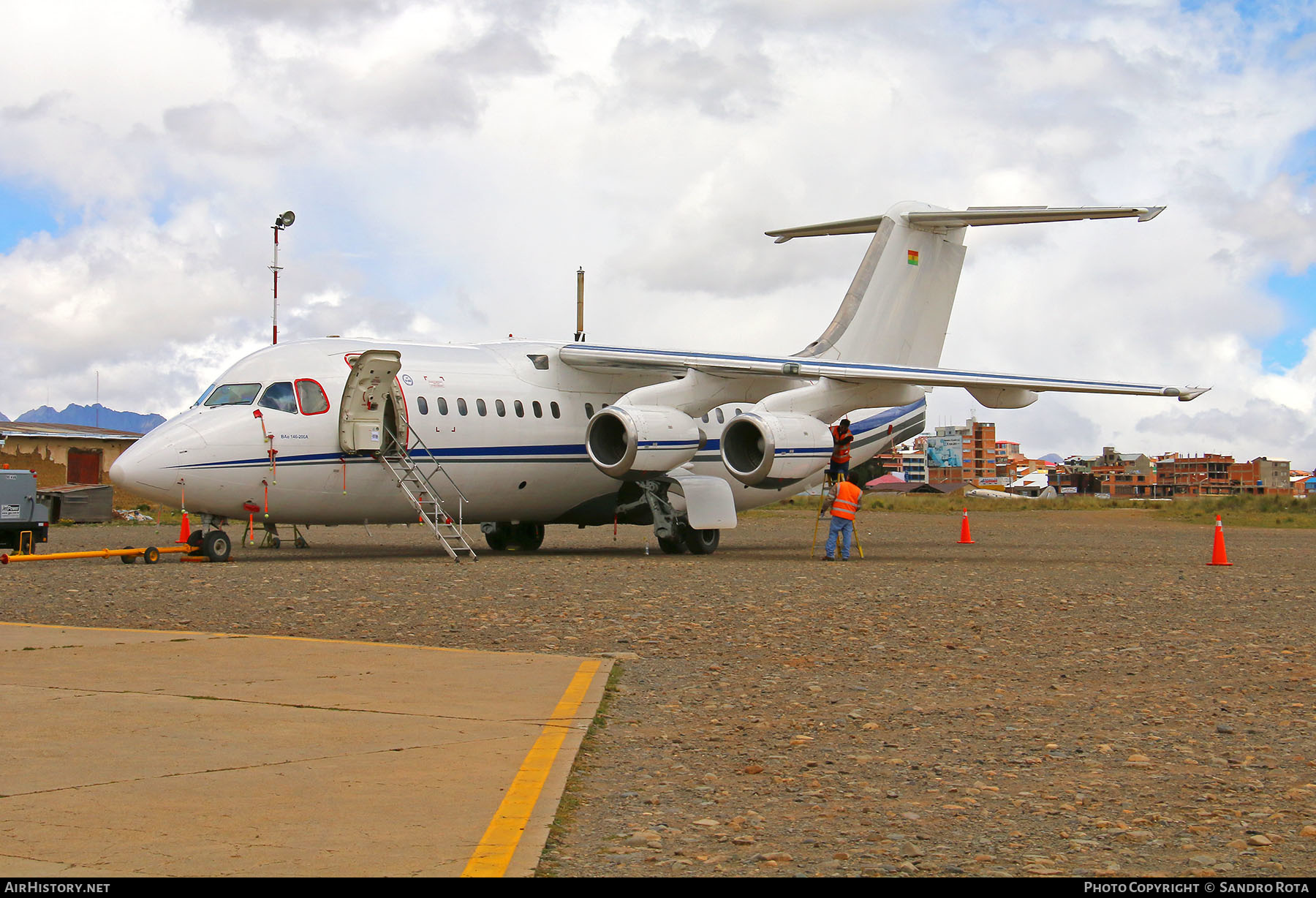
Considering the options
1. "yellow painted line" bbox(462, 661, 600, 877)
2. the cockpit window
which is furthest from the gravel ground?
the cockpit window

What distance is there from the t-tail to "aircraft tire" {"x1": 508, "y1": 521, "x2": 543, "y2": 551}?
5.37 meters

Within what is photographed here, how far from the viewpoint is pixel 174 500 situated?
1490cm

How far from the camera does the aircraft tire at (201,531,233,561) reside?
611 inches

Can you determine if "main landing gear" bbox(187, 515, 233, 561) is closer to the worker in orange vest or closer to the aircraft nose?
the aircraft nose

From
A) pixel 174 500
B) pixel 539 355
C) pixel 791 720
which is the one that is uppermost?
pixel 539 355

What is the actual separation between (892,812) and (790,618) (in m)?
5.73

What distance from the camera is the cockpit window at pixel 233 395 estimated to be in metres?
15.8

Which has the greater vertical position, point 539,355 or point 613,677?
point 539,355

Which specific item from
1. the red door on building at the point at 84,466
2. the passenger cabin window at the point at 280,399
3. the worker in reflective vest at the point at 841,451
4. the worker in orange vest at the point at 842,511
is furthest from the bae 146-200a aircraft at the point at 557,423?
the red door on building at the point at 84,466

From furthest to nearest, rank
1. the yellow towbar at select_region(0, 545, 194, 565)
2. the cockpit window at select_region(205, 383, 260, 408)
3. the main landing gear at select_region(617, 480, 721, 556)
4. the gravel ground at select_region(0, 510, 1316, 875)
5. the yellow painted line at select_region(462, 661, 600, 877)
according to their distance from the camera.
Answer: the main landing gear at select_region(617, 480, 721, 556) < the cockpit window at select_region(205, 383, 260, 408) < the yellow towbar at select_region(0, 545, 194, 565) < the gravel ground at select_region(0, 510, 1316, 875) < the yellow painted line at select_region(462, 661, 600, 877)

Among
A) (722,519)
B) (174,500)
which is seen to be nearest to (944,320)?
(722,519)

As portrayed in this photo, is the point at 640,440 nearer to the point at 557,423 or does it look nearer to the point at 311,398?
the point at 557,423

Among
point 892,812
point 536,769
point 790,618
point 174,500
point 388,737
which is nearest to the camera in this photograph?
point 892,812

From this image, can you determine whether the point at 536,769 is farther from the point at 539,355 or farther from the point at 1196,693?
the point at 539,355
